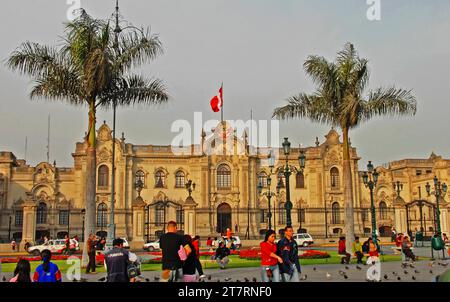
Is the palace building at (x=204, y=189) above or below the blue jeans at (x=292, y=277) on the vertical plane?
above

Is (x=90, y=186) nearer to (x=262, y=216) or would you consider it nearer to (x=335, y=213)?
(x=262, y=216)

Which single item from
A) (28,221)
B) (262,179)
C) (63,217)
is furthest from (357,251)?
(63,217)

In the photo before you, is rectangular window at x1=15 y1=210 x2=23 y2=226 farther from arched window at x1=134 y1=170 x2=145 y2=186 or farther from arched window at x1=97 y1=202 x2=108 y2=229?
arched window at x1=134 y1=170 x2=145 y2=186

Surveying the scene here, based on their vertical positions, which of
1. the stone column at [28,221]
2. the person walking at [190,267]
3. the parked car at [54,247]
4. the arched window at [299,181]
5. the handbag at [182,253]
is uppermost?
the arched window at [299,181]

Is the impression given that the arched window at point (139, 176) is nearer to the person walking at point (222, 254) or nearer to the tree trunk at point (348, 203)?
the tree trunk at point (348, 203)

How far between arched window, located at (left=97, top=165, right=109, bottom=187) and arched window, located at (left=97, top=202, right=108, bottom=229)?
6.14 feet

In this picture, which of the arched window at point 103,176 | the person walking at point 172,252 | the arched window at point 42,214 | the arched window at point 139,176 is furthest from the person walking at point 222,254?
the arched window at point 42,214

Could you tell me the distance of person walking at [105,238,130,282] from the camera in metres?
9.52

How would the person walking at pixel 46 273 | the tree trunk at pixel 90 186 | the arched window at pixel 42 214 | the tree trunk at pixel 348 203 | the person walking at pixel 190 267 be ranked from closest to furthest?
1. the person walking at pixel 46 273
2. the person walking at pixel 190 267
3. the tree trunk at pixel 90 186
4. the tree trunk at pixel 348 203
5. the arched window at pixel 42 214

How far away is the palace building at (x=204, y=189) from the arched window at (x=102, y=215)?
0.30ft

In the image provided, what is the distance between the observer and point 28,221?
106ft

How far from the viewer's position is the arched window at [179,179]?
165 feet
